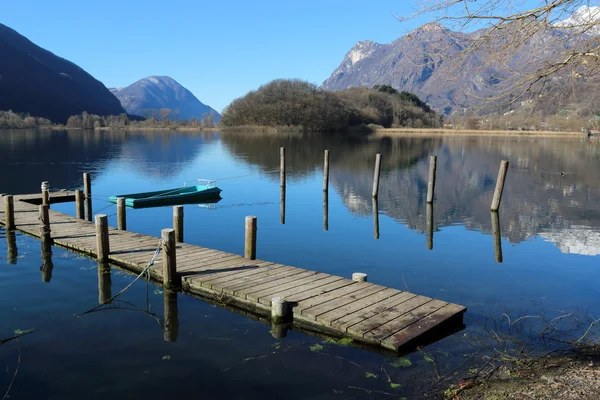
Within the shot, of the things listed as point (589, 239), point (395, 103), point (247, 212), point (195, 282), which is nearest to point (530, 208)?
point (589, 239)

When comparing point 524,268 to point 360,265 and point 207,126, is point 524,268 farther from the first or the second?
point 207,126

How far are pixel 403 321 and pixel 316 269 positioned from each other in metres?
5.44

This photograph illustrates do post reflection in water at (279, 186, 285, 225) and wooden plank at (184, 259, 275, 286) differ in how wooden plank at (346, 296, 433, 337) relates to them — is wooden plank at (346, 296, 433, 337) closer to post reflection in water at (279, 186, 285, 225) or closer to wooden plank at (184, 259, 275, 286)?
wooden plank at (184, 259, 275, 286)

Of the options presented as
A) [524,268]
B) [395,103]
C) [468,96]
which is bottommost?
[524,268]

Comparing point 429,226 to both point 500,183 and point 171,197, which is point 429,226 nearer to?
point 500,183

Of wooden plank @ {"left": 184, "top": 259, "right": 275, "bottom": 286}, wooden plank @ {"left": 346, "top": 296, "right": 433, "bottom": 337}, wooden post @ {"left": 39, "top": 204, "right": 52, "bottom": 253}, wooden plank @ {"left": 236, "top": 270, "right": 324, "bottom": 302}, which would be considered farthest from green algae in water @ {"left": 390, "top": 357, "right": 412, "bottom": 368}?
wooden post @ {"left": 39, "top": 204, "right": 52, "bottom": 253}

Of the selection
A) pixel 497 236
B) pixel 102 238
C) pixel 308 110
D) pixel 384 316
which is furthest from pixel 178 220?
pixel 308 110

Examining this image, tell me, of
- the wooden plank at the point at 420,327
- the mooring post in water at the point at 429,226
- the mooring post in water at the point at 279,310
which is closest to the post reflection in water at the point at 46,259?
the mooring post in water at the point at 279,310

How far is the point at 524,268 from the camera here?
1534 cm

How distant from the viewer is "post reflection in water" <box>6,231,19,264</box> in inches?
574

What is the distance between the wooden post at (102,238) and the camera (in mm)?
12875

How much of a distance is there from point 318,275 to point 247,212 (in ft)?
42.7

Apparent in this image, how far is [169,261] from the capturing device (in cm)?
1135

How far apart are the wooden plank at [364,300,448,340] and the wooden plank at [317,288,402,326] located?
772 millimetres
